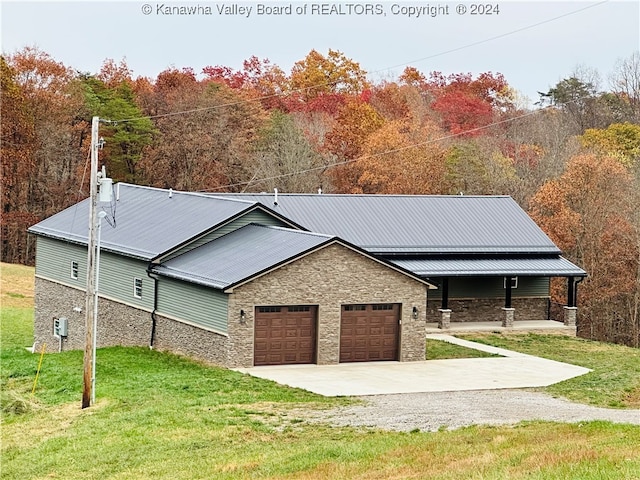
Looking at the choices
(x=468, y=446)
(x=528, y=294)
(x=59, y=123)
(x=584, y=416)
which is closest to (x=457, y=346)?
(x=528, y=294)

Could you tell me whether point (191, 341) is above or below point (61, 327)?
above

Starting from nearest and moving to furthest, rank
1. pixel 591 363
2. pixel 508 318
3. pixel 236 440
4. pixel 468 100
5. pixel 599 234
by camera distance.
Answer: pixel 236 440, pixel 591 363, pixel 508 318, pixel 599 234, pixel 468 100

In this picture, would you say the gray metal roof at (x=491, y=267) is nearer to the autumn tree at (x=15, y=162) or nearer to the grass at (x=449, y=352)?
the grass at (x=449, y=352)

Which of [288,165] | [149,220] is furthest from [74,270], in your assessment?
[288,165]

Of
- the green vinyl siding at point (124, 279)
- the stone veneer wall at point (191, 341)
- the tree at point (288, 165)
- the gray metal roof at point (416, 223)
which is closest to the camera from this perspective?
the stone veneer wall at point (191, 341)

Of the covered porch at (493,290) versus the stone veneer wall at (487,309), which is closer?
the covered porch at (493,290)

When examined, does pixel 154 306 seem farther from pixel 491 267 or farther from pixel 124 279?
pixel 491 267

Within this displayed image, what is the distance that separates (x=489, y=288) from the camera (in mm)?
46344

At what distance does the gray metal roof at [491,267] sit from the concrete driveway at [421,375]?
22.9ft

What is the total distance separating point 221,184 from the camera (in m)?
79.6

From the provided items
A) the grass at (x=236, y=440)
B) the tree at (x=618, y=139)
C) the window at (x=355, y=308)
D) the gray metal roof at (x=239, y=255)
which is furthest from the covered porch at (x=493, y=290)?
the tree at (x=618, y=139)

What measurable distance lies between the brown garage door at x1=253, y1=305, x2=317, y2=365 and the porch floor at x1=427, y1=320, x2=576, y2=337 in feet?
30.9

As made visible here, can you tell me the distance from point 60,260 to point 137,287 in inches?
328

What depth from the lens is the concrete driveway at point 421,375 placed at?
102 ft
